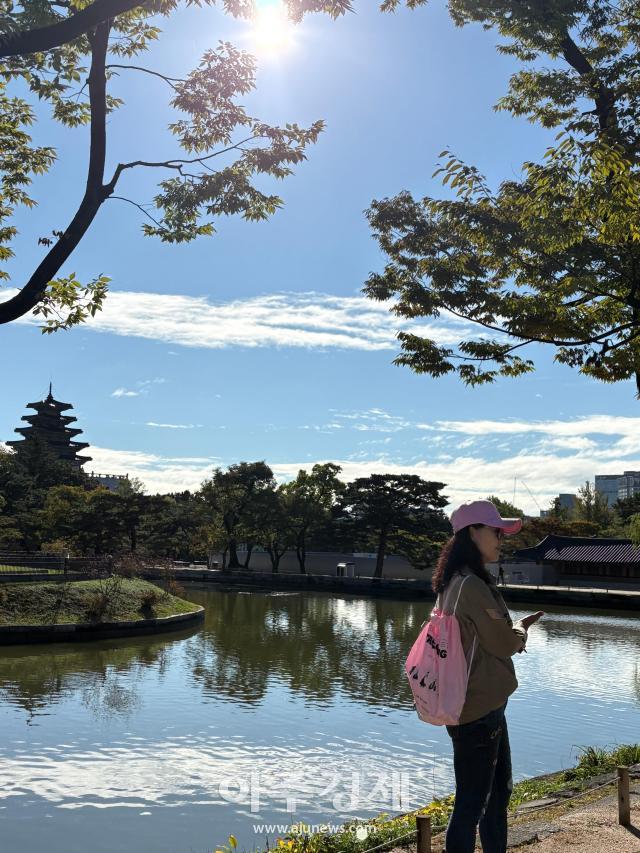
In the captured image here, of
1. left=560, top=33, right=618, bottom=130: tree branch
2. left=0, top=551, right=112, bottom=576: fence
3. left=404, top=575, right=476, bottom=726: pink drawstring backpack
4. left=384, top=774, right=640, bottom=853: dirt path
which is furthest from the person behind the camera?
left=0, top=551, right=112, bottom=576: fence

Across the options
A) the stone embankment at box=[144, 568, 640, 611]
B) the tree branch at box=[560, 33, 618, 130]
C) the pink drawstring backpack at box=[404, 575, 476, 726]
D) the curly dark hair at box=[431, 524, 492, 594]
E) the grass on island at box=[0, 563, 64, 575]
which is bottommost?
the stone embankment at box=[144, 568, 640, 611]

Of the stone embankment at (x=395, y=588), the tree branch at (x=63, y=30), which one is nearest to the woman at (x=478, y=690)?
Result: the tree branch at (x=63, y=30)

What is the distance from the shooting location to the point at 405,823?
18.8ft

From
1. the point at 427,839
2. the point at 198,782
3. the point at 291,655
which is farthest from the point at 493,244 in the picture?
the point at 291,655

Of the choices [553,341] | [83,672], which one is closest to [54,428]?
[83,672]

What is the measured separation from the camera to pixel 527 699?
15.2 meters

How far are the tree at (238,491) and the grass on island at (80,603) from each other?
29.1 meters

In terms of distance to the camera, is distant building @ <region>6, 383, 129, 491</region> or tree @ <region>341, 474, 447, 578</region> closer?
tree @ <region>341, 474, 447, 578</region>

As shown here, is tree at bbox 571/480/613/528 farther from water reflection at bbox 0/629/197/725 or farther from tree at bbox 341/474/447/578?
water reflection at bbox 0/629/197/725

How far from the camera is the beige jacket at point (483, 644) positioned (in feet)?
10.4

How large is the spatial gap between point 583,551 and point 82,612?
1437 inches

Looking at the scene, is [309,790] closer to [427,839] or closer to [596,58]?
[427,839]

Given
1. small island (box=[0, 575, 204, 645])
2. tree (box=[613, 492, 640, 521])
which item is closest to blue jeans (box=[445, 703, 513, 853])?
small island (box=[0, 575, 204, 645])

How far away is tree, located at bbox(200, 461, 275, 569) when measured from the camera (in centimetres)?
5725
